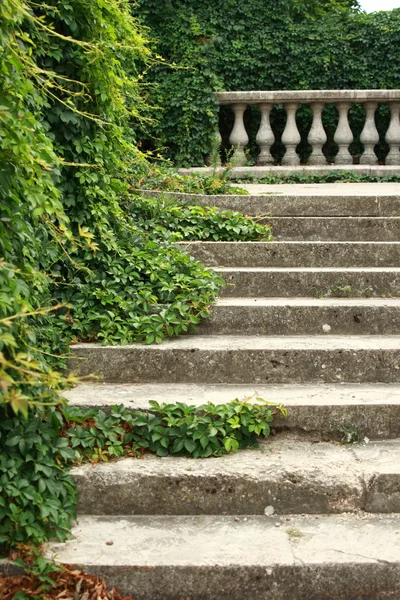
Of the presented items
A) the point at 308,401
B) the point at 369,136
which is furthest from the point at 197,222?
the point at 369,136

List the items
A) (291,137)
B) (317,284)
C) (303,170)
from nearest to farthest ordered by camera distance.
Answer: (317,284), (303,170), (291,137)

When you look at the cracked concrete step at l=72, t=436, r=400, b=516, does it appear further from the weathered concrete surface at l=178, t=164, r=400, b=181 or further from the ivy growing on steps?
the weathered concrete surface at l=178, t=164, r=400, b=181

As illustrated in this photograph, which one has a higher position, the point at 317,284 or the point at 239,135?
the point at 239,135

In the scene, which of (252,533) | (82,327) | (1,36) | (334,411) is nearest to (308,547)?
(252,533)

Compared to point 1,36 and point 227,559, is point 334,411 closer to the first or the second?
point 227,559

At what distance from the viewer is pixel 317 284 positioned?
4816mm

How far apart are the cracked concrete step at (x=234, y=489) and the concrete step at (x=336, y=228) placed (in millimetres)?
2509

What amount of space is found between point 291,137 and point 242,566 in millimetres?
6514

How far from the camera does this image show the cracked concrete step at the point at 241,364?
401cm

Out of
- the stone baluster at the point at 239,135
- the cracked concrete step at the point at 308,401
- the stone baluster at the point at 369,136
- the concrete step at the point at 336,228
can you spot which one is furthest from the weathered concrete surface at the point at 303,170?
the cracked concrete step at the point at 308,401

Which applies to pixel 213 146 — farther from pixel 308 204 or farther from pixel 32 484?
pixel 32 484

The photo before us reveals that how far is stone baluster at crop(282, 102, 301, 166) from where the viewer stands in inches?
341

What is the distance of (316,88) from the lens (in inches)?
386

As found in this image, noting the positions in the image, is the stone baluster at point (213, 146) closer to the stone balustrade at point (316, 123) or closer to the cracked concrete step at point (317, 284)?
the stone balustrade at point (316, 123)
